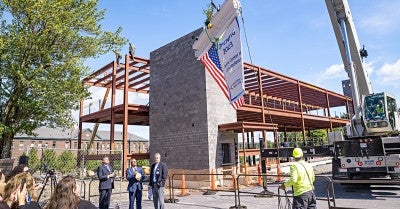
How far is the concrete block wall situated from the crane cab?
8326 millimetres

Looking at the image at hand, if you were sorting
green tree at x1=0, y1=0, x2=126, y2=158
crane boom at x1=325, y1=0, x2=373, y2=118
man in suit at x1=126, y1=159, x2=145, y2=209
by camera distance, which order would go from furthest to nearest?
green tree at x1=0, y1=0, x2=126, y2=158, crane boom at x1=325, y1=0, x2=373, y2=118, man in suit at x1=126, y1=159, x2=145, y2=209

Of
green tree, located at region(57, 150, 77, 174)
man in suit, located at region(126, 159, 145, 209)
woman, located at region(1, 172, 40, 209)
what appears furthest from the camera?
green tree, located at region(57, 150, 77, 174)

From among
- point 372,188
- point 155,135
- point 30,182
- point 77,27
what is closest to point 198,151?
point 155,135

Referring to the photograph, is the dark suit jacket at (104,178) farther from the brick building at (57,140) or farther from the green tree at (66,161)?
the brick building at (57,140)

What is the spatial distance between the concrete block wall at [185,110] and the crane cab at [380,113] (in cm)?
833

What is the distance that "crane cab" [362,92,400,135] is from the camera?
1070 cm

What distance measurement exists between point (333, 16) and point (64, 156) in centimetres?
6118

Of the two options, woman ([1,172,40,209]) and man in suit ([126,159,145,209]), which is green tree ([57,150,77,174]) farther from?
woman ([1,172,40,209])

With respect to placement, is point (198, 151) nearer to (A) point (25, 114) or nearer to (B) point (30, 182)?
(A) point (25, 114)

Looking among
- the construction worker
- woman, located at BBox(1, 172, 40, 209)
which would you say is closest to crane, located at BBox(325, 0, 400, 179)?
the construction worker

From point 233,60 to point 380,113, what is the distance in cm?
767

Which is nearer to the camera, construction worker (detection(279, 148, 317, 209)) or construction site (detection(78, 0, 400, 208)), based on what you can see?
construction worker (detection(279, 148, 317, 209))

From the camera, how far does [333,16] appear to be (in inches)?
456

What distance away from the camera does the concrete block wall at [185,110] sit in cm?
1723
